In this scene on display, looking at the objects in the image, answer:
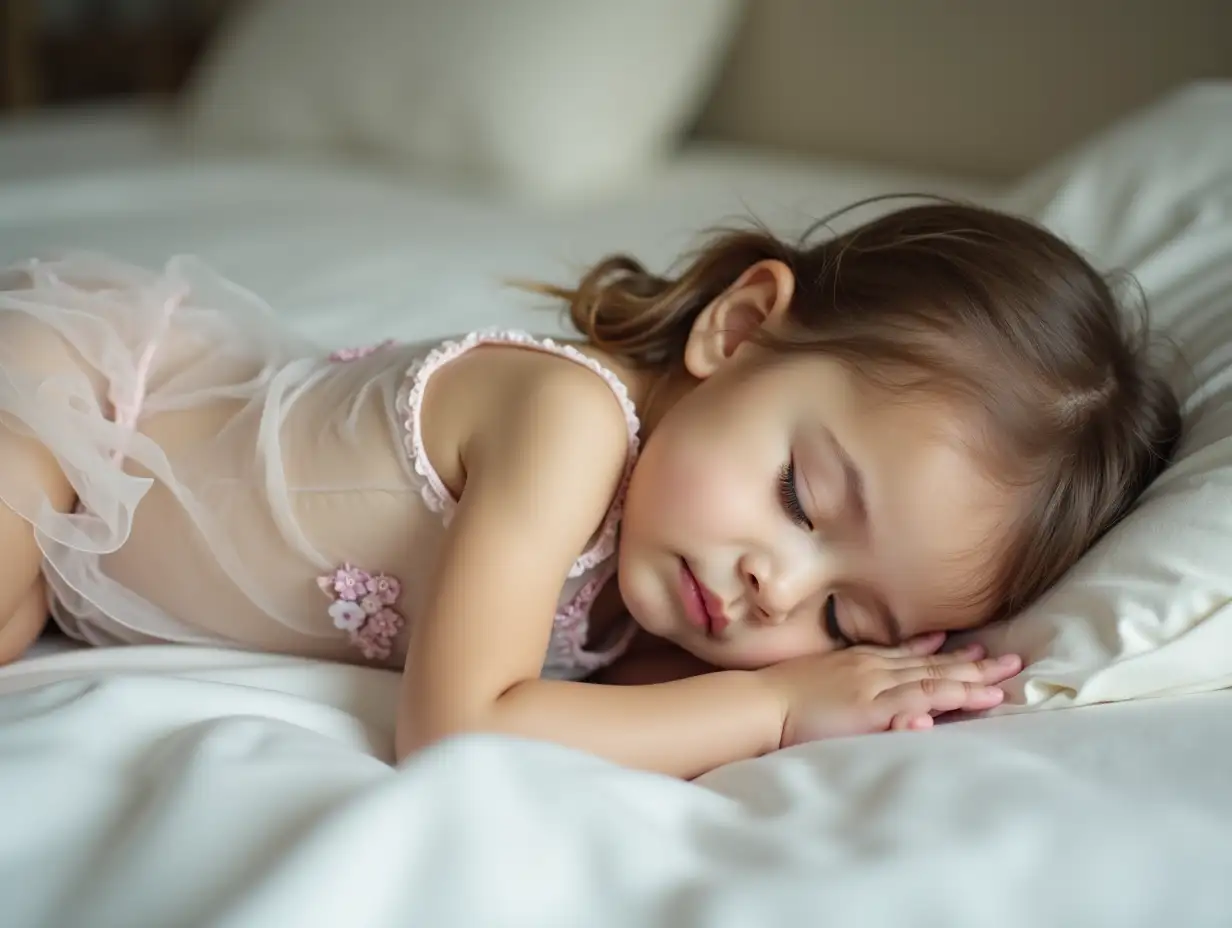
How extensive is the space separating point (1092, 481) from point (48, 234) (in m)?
1.27

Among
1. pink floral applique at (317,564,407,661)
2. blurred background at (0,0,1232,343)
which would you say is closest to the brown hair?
pink floral applique at (317,564,407,661)

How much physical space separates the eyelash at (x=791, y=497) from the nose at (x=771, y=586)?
0.10 feet

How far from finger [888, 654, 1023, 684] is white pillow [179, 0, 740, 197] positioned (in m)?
1.25

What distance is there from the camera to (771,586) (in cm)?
76

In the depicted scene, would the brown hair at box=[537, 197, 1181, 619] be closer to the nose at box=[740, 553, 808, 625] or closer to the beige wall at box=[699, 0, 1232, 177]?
the nose at box=[740, 553, 808, 625]

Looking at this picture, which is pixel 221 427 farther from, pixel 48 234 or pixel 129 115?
pixel 129 115

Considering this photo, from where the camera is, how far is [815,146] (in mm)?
1993

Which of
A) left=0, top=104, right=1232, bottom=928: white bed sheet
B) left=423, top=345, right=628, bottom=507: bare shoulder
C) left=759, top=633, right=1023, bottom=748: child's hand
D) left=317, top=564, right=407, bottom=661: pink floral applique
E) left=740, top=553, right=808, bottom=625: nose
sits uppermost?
left=423, top=345, right=628, bottom=507: bare shoulder

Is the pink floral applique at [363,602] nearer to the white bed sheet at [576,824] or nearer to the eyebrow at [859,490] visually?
the white bed sheet at [576,824]

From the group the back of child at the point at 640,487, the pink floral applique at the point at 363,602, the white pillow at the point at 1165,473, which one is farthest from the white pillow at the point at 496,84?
the pink floral applique at the point at 363,602

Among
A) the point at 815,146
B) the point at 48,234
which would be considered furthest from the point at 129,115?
the point at 815,146

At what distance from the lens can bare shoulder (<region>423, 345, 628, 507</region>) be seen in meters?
0.78

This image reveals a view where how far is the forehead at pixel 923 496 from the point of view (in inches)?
Answer: 29.8

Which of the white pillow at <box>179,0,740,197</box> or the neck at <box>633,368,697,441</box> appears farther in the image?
the white pillow at <box>179,0,740,197</box>
